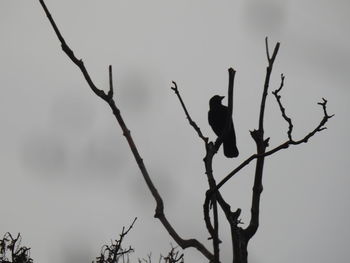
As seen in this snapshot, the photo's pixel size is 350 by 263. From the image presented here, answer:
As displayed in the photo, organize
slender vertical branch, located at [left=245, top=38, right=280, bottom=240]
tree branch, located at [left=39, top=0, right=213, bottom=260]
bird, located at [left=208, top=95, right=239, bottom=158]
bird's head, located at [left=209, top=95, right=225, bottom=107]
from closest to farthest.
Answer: tree branch, located at [left=39, top=0, right=213, bottom=260] → slender vertical branch, located at [left=245, top=38, right=280, bottom=240] → bird, located at [left=208, top=95, right=239, bottom=158] → bird's head, located at [left=209, top=95, right=225, bottom=107]

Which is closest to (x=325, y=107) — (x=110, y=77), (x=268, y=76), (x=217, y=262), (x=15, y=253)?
(x=268, y=76)

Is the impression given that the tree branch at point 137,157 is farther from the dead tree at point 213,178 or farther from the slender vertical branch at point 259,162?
the slender vertical branch at point 259,162

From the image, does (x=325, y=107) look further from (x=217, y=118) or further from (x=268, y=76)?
(x=217, y=118)

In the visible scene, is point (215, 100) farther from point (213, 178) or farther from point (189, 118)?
point (213, 178)

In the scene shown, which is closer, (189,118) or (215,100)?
(189,118)

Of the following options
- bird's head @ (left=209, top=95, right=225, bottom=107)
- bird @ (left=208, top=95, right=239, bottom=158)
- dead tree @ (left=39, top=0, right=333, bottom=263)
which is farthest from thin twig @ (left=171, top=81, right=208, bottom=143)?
bird's head @ (left=209, top=95, right=225, bottom=107)

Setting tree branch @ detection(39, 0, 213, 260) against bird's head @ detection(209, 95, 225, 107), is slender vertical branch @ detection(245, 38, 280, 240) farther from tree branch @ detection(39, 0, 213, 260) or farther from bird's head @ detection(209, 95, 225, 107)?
bird's head @ detection(209, 95, 225, 107)

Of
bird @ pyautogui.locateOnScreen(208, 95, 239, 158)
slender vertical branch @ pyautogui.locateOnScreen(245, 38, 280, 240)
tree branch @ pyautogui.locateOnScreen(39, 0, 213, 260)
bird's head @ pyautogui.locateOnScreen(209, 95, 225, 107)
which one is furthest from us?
bird's head @ pyautogui.locateOnScreen(209, 95, 225, 107)

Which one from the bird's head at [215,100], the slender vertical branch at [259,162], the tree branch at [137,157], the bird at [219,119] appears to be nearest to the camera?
the tree branch at [137,157]

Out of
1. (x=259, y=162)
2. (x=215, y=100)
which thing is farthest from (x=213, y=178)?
(x=215, y=100)

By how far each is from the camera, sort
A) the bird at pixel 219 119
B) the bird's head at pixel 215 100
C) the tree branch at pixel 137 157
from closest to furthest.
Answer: the tree branch at pixel 137 157, the bird at pixel 219 119, the bird's head at pixel 215 100

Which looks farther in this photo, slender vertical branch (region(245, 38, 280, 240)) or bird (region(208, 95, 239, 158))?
bird (region(208, 95, 239, 158))

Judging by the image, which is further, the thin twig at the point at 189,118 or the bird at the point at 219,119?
the bird at the point at 219,119

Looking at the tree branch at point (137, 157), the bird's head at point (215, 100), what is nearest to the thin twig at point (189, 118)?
the tree branch at point (137, 157)
